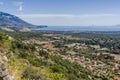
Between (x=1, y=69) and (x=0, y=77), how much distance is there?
79cm

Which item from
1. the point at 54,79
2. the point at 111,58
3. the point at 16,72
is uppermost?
the point at 16,72

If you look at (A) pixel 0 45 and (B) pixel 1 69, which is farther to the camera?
(A) pixel 0 45

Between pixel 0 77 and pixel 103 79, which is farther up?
pixel 0 77

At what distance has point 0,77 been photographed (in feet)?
68.2

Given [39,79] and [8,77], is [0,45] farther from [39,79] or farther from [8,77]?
[8,77]

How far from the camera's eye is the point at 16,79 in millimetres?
23562

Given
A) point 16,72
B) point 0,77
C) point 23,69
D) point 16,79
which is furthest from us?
point 23,69

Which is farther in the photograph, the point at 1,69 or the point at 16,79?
the point at 16,79

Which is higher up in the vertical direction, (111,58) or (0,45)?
(0,45)

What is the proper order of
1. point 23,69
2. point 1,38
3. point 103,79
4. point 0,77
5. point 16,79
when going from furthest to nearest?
point 103,79, point 1,38, point 23,69, point 16,79, point 0,77

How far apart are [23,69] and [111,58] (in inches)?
4665

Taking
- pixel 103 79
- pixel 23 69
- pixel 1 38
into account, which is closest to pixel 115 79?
pixel 103 79

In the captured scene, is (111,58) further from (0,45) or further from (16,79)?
(16,79)

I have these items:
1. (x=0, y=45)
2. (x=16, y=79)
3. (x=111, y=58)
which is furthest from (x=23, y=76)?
(x=111, y=58)
